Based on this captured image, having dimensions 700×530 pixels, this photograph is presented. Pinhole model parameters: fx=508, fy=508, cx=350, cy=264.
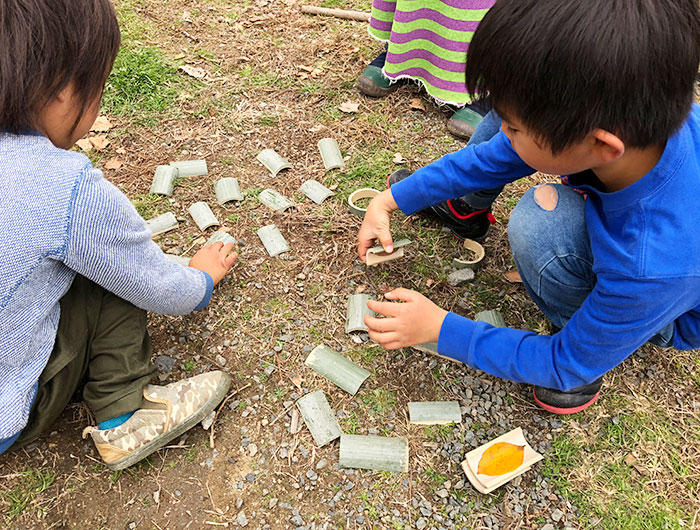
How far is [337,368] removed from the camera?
2.38m

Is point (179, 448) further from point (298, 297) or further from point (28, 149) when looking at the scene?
point (28, 149)

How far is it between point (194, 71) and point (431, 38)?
1.80m

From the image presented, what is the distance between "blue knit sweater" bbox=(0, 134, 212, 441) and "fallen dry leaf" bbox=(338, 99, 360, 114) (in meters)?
2.13

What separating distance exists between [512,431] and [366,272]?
1086 mm

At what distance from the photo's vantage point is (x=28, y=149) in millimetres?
1578

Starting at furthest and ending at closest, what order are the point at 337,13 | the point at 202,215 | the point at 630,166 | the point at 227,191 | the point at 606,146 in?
the point at 337,13 < the point at 227,191 < the point at 202,215 < the point at 630,166 < the point at 606,146

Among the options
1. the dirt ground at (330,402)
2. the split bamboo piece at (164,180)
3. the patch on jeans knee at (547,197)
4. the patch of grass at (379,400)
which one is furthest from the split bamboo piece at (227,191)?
the patch on jeans knee at (547,197)

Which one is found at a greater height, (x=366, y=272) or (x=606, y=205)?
(x=606, y=205)

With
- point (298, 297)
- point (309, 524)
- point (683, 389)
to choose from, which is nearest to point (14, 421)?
point (309, 524)

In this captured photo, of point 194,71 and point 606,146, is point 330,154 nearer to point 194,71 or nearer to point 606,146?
point 194,71

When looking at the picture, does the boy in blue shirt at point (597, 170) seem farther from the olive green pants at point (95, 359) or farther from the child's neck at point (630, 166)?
the olive green pants at point (95, 359)

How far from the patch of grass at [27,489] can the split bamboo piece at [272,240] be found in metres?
1.44

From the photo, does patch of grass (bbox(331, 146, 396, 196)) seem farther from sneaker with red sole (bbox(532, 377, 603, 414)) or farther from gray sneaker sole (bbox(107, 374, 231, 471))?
sneaker with red sole (bbox(532, 377, 603, 414))

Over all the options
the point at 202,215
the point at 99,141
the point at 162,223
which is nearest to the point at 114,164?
the point at 99,141
